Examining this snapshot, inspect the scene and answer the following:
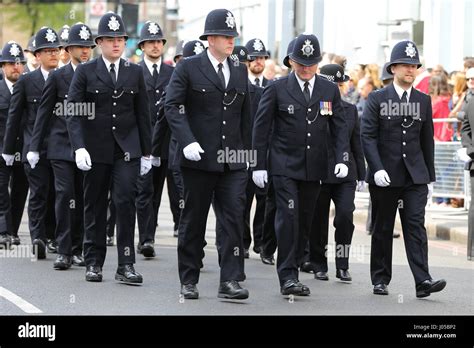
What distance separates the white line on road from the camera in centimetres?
1043

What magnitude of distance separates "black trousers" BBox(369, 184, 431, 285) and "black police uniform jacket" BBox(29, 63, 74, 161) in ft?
9.97

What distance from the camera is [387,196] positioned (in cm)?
1177

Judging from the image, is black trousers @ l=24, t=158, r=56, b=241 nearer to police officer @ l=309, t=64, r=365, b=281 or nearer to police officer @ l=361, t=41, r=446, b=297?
police officer @ l=309, t=64, r=365, b=281

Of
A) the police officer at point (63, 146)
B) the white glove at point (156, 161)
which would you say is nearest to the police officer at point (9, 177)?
the white glove at point (156, 161)

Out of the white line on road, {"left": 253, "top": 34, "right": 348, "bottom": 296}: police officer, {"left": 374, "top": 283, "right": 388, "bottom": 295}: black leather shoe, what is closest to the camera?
the white line on road

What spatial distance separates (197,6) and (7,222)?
39.1 metres

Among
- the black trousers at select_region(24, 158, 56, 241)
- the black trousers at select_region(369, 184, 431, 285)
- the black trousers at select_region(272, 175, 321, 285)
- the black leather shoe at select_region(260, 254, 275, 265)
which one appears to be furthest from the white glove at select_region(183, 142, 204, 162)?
the black trousers at select_region(24, 158, 56, 241)

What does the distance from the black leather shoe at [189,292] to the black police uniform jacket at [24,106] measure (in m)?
3.60

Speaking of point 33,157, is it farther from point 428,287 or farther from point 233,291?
point 428,287

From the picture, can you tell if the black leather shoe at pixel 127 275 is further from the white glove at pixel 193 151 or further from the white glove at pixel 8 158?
the white glove at pixel 8 158

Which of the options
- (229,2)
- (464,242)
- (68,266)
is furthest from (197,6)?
(68,266)

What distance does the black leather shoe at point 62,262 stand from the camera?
42.7ft

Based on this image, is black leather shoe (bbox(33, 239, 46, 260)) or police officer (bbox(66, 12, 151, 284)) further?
black leather shoe (bbox(33, 239, 46, 260))
